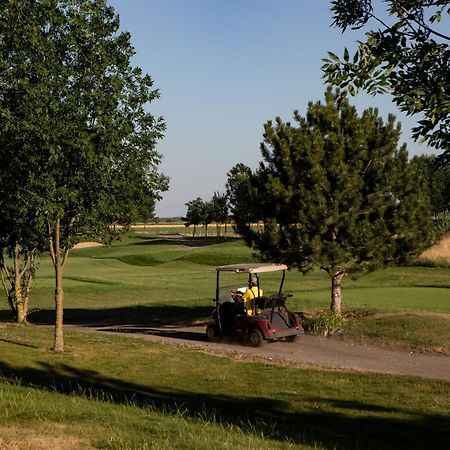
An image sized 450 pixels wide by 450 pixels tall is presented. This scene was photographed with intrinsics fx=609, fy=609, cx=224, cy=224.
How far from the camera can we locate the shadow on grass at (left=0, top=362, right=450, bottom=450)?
7.73 meters

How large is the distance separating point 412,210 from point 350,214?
81.3 inches

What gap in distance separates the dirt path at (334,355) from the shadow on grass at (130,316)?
15.2 feet

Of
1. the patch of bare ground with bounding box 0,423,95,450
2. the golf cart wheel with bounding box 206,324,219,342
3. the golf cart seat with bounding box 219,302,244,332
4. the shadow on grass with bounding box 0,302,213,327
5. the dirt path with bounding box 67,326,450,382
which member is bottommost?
the shadow on grass with bounding box 0,302,213,327

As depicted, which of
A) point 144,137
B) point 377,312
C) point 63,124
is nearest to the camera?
point 63,124

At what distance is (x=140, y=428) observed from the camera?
6191 millimetres

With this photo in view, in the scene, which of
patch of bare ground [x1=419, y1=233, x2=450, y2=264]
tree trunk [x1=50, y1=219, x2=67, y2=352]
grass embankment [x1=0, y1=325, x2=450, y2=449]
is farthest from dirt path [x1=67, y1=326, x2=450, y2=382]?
patch of bare ground [x1=419, y1=233, x2=450, y2=264]

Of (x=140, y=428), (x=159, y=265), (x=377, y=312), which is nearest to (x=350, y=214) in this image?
(x=377, y=312)

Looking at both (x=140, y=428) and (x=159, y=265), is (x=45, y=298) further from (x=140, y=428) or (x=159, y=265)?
(x=140, y=428)

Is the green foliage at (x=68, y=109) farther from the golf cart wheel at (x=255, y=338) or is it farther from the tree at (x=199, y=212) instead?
the tree at (x=199, y=212)

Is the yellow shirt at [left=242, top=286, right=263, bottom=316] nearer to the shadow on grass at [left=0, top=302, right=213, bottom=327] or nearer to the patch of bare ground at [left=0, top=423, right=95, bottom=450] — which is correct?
the shadow on grass at [left=0, top=302, right=213, bottom=327]

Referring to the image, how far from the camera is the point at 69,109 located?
13297mm

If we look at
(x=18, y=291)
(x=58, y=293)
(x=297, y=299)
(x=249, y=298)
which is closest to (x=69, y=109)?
(x=58, y=293)

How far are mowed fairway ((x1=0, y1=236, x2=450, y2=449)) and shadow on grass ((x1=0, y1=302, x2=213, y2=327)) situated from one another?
12 centimetres

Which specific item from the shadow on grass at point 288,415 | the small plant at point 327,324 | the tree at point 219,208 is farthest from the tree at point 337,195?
the tree at point 219,208
